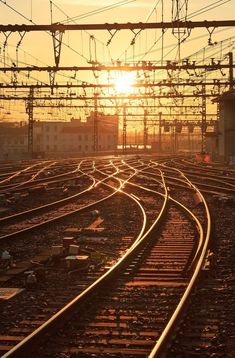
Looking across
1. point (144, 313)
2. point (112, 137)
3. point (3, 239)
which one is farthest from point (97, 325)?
point (112, 137)

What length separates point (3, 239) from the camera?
1152cm

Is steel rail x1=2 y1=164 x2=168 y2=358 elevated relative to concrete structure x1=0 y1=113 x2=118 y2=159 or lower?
lower

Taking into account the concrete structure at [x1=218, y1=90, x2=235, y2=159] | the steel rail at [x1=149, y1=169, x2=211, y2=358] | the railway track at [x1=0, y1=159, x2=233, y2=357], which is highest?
the concrete structure at [x1=218, y1=90, x2=235, y2=159]

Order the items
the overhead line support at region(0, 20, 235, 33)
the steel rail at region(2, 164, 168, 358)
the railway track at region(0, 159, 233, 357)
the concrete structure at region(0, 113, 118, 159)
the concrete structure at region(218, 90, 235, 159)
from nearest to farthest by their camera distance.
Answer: the steel rail at region(2, 164, 168, 358), the railway track at region(0, 159, 233, 357), the overhead line support at region(0, 20, 235, 33), the concrete structure at region(218, 90, 235, 159), the concrete structure at region(0, 113, 118, 159)

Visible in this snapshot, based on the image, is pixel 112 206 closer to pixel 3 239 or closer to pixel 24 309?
pixel 3 239

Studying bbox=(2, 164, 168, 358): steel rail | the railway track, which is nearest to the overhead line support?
the railway track

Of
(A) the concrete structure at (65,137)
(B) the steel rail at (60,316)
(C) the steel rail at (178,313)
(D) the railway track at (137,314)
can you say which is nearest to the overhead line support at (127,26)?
(D) the railway track at (137,314)

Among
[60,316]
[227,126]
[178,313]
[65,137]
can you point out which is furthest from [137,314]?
[65,137]

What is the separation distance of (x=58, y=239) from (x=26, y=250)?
4.53ft

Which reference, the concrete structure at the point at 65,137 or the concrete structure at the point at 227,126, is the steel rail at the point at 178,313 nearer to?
the concrete structure at the point at 227,126

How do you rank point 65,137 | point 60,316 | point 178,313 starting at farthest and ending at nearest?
point 65,137 → point 178,313 → point 60,316

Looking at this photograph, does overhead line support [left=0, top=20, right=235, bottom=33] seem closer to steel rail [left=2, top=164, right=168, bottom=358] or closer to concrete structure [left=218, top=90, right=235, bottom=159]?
steel rail [left=2, top=164, right=168, bottom=358]

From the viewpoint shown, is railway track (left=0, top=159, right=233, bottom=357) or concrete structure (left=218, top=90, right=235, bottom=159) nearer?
railway track (left=0, top=159, right=233, bottom=357)

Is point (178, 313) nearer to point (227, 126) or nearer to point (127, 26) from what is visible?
point (127, 26)
